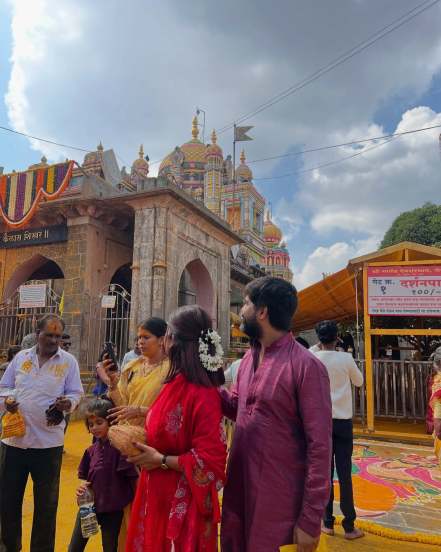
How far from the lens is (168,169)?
4156 cm

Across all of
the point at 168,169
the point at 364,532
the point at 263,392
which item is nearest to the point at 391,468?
the point at 364,532

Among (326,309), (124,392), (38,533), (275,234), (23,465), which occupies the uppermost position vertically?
(275,234)

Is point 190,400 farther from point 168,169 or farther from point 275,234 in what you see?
point 275,234

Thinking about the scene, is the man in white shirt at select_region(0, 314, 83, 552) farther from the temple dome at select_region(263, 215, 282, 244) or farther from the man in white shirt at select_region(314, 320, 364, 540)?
the temple dome at select_region(263, 215, 282, 244)

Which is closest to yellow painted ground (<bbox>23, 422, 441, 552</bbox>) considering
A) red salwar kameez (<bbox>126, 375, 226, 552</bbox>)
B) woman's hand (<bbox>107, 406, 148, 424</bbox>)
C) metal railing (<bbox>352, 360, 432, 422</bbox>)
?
red salwar kameez (<bbox>126, 375, 226, 552</bbox>)

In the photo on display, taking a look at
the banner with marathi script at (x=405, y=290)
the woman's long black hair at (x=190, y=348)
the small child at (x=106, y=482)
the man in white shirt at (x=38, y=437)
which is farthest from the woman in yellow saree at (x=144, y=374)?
the banner with marathi script at (x=405, y=290)

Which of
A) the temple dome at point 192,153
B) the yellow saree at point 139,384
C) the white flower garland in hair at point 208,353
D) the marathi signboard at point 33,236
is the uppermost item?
the temple dome at point 192,153

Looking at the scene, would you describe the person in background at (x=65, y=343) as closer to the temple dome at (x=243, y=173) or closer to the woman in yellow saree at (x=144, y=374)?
the woman in yellow saree at (x=144, y=374)

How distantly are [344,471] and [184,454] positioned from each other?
7.55ft

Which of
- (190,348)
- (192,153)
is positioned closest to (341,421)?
(190,348)

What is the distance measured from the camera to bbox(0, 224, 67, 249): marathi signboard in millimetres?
10961

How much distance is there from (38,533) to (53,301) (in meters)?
9.11

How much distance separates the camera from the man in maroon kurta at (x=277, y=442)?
167cm

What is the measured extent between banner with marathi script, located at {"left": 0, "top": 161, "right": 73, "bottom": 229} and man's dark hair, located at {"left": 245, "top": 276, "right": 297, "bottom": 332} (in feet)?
30.3
